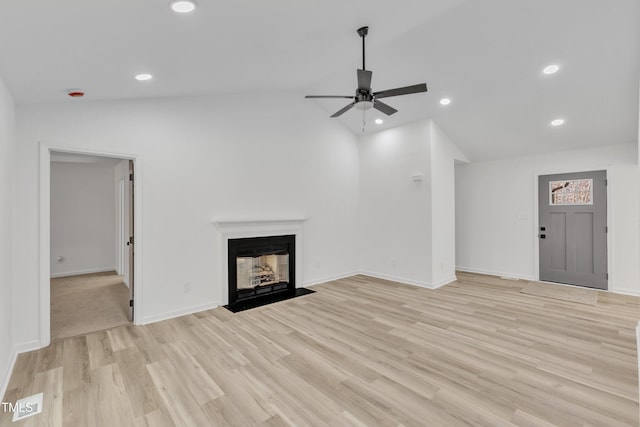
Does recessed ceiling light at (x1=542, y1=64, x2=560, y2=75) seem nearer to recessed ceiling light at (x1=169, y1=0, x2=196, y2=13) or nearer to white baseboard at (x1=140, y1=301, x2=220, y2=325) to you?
recessed ceiling light at (x1=169, y1=0, x2=196, y2=13)

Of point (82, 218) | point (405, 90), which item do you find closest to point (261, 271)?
point (405, 90)

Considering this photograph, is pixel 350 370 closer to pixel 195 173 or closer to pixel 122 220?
pixel 195 173

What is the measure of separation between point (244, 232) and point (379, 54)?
9.90 ft

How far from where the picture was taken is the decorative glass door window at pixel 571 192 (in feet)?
17.0

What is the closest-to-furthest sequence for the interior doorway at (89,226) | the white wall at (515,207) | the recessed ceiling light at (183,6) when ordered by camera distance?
the recessed ceiling light at (183,6), the white wall at (515,207), the interior doorway at (89,226)

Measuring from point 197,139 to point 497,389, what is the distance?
415cm

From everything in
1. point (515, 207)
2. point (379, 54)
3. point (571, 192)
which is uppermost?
point (379, 54)

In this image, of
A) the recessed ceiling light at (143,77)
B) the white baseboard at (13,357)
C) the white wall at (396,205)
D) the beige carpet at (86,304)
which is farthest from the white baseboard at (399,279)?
the white baseboard at (13,357)

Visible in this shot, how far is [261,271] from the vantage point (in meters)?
4.89

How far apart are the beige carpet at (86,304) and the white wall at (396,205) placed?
13.8 feet

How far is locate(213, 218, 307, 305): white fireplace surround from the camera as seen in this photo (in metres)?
4.34

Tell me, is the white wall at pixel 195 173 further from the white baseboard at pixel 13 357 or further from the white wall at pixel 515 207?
the white wall at pixel 515 207

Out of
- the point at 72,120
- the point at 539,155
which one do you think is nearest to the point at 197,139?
the point at 72,120

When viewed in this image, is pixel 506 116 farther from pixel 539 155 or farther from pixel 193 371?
pixel 193 371
